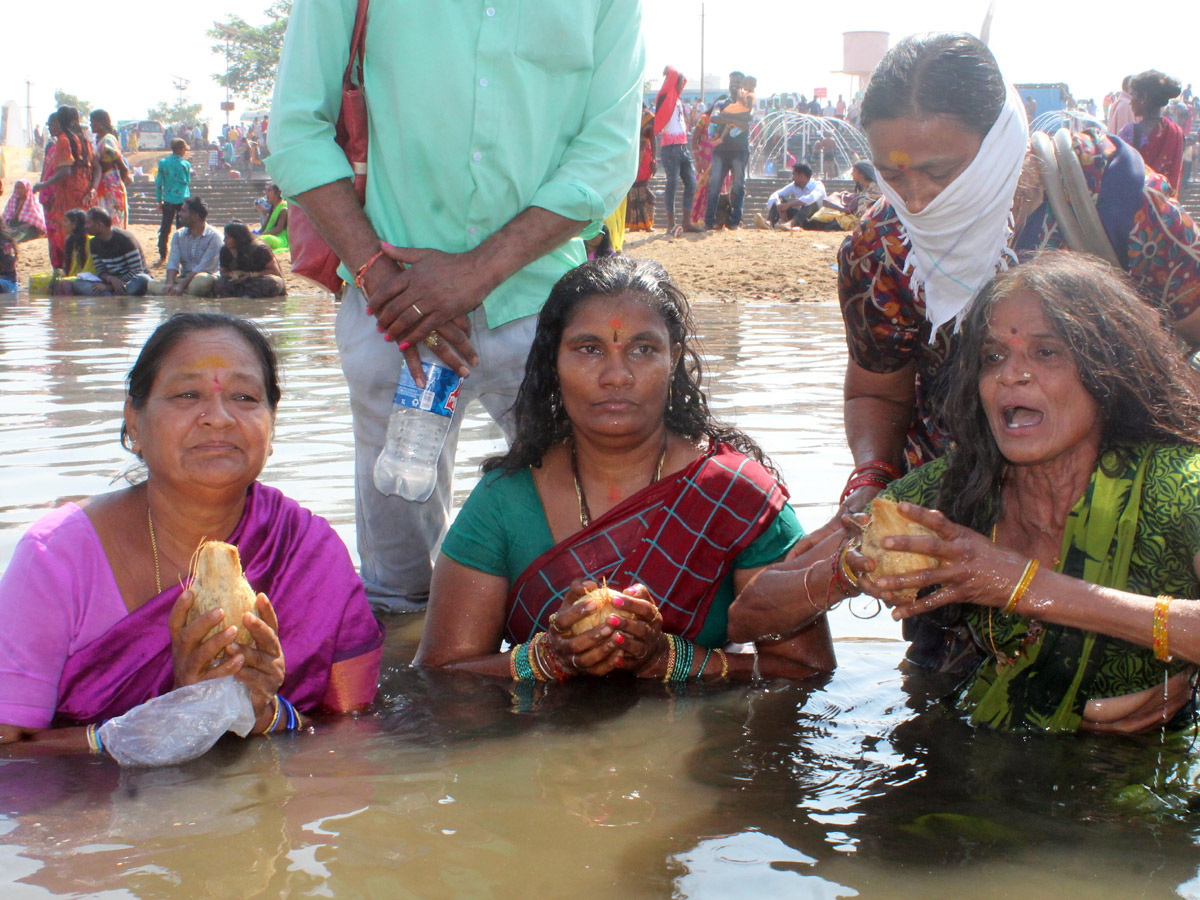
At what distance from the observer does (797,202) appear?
20.9m

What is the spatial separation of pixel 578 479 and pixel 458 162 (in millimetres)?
1005

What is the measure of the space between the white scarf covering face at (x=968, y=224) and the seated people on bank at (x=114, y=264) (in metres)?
14.1

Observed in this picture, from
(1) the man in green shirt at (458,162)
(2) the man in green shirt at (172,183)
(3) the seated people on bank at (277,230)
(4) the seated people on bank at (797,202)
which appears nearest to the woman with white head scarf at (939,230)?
(1) the man in green shirt at (458,162)

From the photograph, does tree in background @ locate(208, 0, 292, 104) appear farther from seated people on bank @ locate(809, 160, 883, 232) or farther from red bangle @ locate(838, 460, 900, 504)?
red bangle @ locate(838, 460, 900, 504)

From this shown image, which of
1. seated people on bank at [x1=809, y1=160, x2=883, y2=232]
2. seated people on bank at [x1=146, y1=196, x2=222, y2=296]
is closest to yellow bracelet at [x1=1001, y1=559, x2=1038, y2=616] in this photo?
seated people on bank at [x1=146, y1=196, x2=222, y2=296]

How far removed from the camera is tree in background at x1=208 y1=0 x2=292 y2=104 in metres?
67.0

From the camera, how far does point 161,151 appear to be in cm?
4997

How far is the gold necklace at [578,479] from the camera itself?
3.62 m

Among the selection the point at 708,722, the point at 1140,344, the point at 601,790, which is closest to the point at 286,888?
the point at 601,790

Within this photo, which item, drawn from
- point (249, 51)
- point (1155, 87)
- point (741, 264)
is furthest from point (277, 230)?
point (249, 51)

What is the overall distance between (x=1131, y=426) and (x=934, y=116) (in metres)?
0.97

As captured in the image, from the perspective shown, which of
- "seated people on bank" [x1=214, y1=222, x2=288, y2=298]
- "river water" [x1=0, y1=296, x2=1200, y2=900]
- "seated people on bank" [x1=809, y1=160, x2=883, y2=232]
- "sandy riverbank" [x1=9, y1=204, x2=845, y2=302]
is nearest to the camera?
"river water" [x1=0, y1=296, x2=1200, y2=900]

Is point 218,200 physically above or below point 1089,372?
above

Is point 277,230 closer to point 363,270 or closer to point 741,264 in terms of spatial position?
point 741,264
